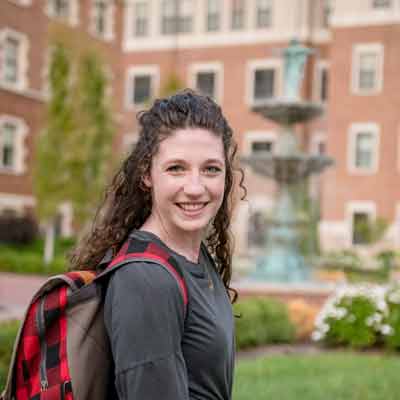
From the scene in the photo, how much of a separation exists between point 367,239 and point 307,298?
55.4 feet

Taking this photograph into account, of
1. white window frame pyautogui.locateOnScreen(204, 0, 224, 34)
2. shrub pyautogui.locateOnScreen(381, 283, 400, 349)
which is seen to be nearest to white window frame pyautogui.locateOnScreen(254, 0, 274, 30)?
white window frame pyautogui.locateOnScreen(204, 0, 224, 34)

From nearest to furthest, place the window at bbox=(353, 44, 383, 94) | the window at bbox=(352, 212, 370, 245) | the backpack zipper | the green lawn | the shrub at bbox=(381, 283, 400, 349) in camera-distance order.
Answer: the backpack zipper, the green lawn, the shrub at bbox=(381, 283, 400, 349), the window at bbox=(352, 212, 370, 245), the window at bbox=(353, 44, 383, 94)

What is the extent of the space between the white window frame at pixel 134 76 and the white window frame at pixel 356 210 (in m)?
11.4

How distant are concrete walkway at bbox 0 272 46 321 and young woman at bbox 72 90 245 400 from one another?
947 centimetres

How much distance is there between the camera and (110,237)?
85.0 inches

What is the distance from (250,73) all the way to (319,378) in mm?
29048

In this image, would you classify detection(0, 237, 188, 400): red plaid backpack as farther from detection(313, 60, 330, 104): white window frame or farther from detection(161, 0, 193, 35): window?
detection(161, 0, 193, 35): window

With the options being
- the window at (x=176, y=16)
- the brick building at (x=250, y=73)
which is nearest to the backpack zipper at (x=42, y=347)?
the brick building at (x=250, y=73)

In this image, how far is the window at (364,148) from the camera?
30.7 metres

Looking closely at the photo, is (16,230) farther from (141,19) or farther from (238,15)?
(238,15)

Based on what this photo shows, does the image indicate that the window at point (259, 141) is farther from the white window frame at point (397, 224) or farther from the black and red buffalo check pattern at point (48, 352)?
the black and red buffalo check pattern at point (48, 352)

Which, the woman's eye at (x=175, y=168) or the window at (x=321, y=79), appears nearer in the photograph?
the woman's eye at (x=175, y=168)

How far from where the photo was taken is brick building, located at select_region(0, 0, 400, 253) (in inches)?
1073

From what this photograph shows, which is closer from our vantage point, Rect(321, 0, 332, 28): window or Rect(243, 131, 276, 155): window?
Rect(321, 0, 332, 28): window
